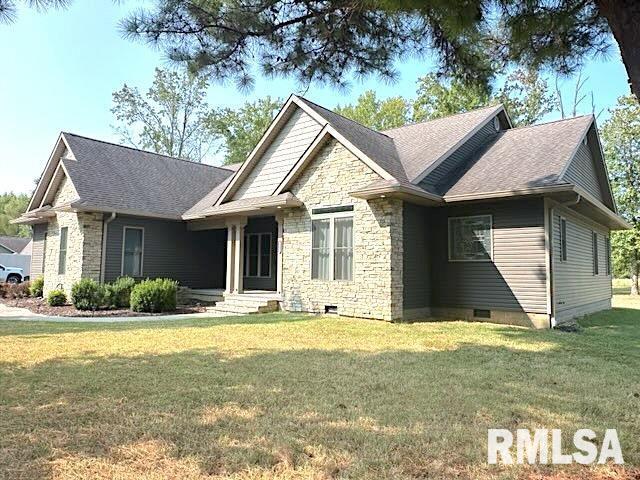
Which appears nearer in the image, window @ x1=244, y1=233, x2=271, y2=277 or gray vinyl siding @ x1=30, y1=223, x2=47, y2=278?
window @ x1=244, y1=233, x2=271, y2=277

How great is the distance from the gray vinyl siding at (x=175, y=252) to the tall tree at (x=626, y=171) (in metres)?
24.5

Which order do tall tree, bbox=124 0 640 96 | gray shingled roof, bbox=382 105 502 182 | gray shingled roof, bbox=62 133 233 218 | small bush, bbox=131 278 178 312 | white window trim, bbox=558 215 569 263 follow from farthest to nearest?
gray shingled roof, bbox=62 133 233 218
small bush, bbox=131 278 178 312
gray shingled roof, bbox=382 105 502 182
white window trim, bbox=558 215 569 263
tall tree, bbox=124 0 640 96

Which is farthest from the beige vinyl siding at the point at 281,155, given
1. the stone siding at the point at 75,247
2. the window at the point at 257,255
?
the stone siding at the point at 75,247

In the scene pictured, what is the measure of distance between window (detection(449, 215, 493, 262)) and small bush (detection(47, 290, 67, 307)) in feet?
40.4

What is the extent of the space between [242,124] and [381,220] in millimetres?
28355

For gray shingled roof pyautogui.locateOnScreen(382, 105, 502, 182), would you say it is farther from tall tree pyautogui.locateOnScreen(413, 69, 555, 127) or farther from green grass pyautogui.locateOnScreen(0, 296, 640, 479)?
tall tree pyautogui.locateOnScreen(413, 69, 555, 127)

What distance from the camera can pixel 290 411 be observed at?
416 centimetres

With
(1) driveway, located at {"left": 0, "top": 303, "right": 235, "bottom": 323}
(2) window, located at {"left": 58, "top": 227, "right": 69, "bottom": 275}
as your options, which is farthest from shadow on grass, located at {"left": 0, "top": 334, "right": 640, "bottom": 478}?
(2) window, located at {"left": 58, "top": 227, "right": 69, "bottom": 275}

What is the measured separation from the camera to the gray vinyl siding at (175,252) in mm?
15242

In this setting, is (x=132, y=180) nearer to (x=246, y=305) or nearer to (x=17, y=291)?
(x=17, y=291)

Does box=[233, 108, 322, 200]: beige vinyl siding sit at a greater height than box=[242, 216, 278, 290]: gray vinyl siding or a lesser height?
greater

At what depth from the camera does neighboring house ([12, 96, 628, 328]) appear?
10781 millimetres

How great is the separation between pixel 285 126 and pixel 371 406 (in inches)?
439

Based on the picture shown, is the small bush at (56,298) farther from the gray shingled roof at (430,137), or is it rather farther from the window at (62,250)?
the gray shingled roof at (430,137)
